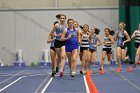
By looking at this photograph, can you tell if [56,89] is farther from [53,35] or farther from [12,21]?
[12,21]

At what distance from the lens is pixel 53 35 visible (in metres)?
13.6

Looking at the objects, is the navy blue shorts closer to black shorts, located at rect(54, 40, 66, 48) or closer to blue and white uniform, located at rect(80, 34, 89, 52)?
black shorts, located at rect(54, 40, 66, 48)

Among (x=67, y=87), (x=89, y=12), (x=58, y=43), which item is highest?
(x=89, y=12)

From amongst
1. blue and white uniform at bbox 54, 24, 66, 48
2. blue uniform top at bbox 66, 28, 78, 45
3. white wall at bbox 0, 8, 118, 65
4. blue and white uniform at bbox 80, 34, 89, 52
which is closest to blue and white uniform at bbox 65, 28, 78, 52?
blue uniform top at bbox 66, 28, 78, 45

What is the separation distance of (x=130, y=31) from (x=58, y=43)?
1147cm

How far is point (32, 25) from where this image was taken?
81.9ft

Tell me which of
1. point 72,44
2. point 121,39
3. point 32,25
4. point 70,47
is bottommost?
point 70,47

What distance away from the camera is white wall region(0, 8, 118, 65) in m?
25.0

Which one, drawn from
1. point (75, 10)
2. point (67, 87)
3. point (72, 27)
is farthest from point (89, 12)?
point (67, 87)

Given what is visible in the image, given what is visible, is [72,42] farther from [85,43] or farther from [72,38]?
[85,43]

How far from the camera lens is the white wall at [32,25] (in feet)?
82.0

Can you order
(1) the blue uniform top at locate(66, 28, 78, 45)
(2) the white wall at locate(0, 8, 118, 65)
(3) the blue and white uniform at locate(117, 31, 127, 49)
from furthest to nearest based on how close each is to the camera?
(2) the white wall at locate(0, 8, 118, 65) → (3) the blue and white uniform at locate(117, 31, 127, 49) → (1) the blue uniform top at locate(66, 28, 78, 45)

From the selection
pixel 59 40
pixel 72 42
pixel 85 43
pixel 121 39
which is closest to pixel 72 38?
pixel 72 42

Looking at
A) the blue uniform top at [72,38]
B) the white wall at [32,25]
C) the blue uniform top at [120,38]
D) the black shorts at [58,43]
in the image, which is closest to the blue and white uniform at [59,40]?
the black shorts at [58,43]
